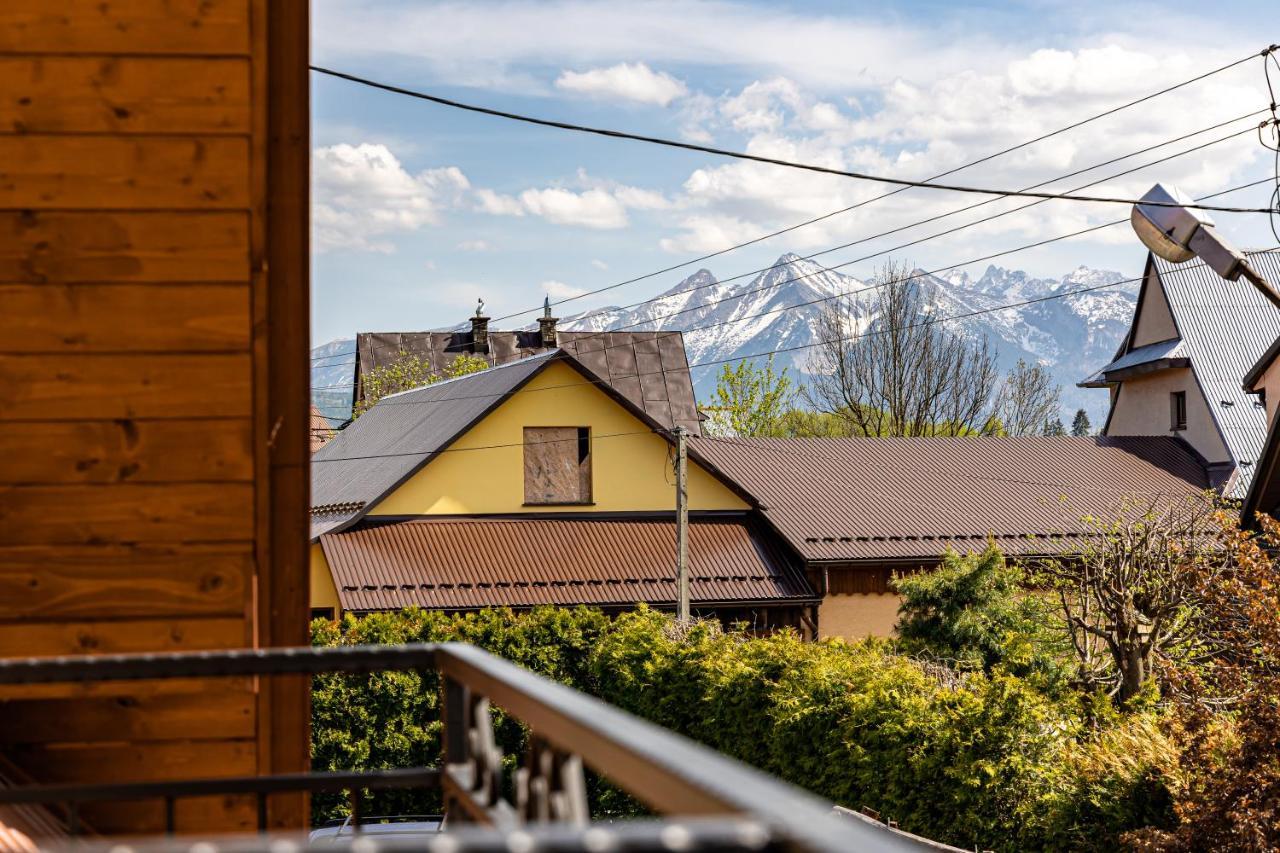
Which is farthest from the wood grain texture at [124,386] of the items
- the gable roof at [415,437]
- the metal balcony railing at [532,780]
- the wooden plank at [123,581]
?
the gable roof at [415,437]

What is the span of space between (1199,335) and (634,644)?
1980 cm

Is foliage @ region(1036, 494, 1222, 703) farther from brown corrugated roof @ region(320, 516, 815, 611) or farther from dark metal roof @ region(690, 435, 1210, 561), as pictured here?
brown corrugated roof @ region(320, 516, 815, 611)

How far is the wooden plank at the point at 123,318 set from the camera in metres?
3.71

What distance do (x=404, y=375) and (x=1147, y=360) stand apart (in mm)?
26220

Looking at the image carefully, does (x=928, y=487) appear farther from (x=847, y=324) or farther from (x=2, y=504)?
(x=847, y=324)

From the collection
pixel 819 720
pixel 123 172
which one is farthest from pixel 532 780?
pixel 819 720

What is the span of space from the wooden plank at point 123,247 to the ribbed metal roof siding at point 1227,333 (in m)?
27.6

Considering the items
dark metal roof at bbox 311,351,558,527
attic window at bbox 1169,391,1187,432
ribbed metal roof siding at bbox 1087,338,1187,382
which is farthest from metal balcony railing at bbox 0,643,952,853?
ribbed metal roof siding at bbox 1087,338,1187,382

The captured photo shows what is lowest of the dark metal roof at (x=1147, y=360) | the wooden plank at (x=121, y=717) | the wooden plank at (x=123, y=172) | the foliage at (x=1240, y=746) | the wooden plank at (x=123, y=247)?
the foliage at (x=1240, y=746)

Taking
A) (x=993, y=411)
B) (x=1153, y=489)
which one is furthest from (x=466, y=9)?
(x=993, y=411)

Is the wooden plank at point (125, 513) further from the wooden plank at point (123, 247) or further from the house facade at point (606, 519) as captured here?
the house facade at point (606, 519)

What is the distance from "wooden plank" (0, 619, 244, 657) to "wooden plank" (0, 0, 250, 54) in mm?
1596

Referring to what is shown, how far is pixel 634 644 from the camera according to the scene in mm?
16297

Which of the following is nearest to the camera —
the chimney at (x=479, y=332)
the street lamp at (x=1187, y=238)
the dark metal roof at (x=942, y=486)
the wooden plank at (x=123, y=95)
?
the wooden plank at (x=123, y=95)
